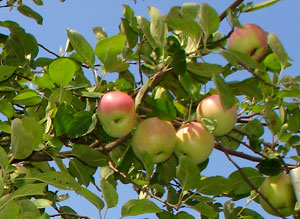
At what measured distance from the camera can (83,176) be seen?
1.96 meters

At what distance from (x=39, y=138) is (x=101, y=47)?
14.0 inches

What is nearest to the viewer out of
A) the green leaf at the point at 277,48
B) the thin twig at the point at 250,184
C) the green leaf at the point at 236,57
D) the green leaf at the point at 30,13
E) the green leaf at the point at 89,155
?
the green leaf at the point at 236,57

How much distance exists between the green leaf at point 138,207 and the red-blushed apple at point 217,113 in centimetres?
32

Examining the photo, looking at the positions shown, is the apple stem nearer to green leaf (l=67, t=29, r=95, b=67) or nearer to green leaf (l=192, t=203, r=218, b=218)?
green leaf (l=192, t=203, r=218, b=218)

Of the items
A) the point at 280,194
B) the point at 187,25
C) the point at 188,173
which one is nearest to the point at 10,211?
the point at 188,173

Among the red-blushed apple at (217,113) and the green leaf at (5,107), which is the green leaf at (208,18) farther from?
the green leaf at (5,107)

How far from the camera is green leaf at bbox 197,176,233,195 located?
1666 mm

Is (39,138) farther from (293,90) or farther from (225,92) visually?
(293,90)

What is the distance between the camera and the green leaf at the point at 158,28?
1509mm

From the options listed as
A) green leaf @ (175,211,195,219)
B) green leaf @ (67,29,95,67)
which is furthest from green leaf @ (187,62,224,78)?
green leaf @ (175,211,195,219)

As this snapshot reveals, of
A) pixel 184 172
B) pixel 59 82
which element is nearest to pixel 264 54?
pixel 184 172

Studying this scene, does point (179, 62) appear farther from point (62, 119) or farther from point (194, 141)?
point (62, 119)

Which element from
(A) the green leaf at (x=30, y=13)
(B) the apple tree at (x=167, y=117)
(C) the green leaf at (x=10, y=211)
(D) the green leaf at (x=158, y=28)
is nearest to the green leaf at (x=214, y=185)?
(B) the apple tree at (x=167, y=117)

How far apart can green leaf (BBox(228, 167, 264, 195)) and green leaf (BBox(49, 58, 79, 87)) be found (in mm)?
678
